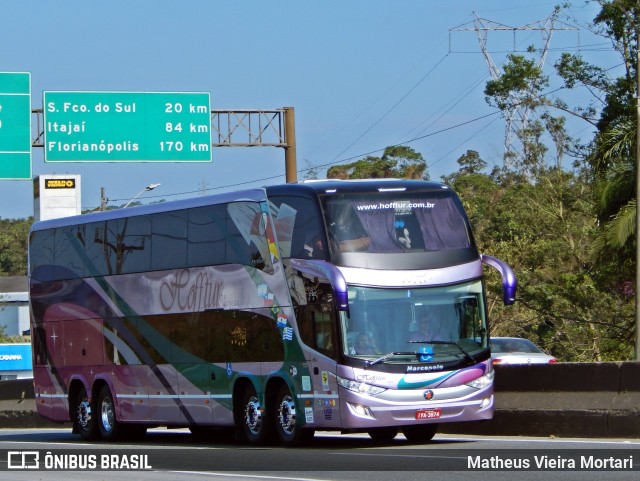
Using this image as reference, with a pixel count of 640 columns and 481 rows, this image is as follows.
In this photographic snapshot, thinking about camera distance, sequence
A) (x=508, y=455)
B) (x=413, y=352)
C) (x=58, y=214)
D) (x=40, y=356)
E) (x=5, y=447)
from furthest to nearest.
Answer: (x=58, y=214) < (x=40, y=356) < (x=5, y=447) < (x=413, y=352) < (x=508, y=455)

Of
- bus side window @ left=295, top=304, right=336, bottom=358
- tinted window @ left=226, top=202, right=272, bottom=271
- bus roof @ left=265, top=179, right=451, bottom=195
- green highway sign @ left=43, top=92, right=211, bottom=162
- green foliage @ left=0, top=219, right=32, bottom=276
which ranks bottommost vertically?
bus side window @ left=295, top=304, right=336, bottom=358

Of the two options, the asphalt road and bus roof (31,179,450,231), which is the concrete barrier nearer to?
the asphalt road

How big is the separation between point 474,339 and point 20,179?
62.1 ft

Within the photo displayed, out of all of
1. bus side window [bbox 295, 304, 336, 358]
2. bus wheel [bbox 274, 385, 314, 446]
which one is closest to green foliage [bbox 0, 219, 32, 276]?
bus wheel [bbox 274, 385, 314, 446]

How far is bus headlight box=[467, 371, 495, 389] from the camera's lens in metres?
18.8

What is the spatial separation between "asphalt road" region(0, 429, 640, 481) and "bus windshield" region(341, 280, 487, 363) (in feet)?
4.33

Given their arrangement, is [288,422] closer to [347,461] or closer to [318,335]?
[318,335]

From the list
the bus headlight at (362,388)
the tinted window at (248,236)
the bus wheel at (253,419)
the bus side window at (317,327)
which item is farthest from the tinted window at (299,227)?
the bus wheel at (253,419)

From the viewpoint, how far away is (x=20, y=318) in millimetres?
98688

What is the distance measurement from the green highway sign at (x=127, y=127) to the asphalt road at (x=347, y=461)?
1422 cm

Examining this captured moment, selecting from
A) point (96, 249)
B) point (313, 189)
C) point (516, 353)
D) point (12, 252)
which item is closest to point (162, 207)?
point (96, 249)

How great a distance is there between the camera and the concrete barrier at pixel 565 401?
60.8ft

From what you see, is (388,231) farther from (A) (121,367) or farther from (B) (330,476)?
(A) (121,367)

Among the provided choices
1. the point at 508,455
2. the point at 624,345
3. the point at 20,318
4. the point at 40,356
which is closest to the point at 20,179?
the point at 40,356
